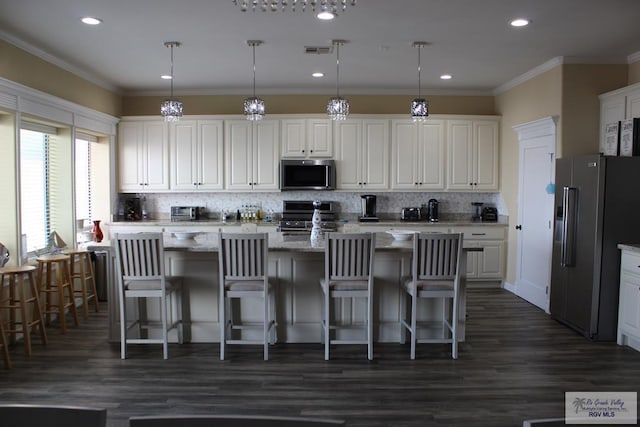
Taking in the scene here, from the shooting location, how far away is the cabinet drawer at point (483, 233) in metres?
6.95

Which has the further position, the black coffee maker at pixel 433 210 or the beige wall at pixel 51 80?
the black coffee maker at pixel 433 210

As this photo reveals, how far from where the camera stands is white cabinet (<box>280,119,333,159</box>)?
7.13 meters

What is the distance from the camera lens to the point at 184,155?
23.6 feet

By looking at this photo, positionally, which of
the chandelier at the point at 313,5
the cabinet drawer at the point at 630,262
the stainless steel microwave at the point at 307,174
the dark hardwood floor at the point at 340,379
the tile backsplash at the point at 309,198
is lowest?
the dark hardwood floor at the point at 340,379

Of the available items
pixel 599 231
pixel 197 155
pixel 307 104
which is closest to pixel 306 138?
pixel 307 104

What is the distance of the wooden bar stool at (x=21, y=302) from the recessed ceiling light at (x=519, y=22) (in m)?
4.67

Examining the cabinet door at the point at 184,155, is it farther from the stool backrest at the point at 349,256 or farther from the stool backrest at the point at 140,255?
the stool backrest at the point at 349,256

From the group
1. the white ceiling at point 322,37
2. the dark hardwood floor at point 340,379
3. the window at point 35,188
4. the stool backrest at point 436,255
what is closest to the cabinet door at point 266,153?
the white ceiling at point 322,37

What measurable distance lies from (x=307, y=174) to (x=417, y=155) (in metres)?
1.63

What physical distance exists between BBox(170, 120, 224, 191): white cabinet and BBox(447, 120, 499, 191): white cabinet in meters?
3.39

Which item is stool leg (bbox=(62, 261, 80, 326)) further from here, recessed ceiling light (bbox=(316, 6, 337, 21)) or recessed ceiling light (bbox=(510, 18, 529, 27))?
recessed ceiling light (bbox=(510, 18, 529, 27))

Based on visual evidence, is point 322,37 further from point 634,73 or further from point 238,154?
point 634,73

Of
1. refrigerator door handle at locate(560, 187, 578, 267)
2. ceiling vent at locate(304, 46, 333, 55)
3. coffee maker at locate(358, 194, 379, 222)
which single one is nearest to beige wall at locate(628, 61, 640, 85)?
refrigerator door handle at locate(560, 187, 578, 267)

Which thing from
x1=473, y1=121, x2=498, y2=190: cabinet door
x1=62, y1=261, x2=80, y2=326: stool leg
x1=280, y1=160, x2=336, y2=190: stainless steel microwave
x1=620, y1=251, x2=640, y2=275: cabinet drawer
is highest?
x1=473, y1=121, x2=498, y2=190: cabinet door
